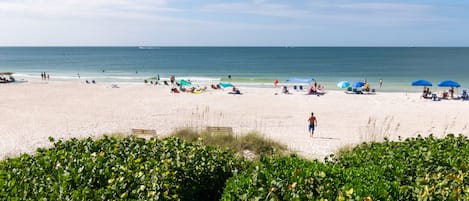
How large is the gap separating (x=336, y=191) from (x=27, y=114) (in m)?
22.3

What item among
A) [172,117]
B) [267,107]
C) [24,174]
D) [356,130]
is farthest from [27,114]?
[24,174]

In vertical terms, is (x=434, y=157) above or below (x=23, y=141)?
above

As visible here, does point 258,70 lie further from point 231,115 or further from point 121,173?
point 121,173

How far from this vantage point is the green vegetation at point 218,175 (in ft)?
13.2

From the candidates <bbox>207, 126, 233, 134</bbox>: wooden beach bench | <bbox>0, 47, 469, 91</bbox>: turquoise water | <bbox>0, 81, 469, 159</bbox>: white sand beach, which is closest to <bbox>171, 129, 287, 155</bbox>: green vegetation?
<bbox>207, 126, 233, 134</bbox>: wooden beach bench

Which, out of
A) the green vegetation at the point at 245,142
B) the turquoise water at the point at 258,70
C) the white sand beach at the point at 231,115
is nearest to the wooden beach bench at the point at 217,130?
the green vegetation at the point at 245,142

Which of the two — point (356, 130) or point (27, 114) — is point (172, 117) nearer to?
point (27, 114)

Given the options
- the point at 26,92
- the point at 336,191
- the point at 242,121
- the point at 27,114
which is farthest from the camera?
the point at 26,92

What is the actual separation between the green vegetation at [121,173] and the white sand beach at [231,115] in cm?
759

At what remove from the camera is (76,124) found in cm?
2002

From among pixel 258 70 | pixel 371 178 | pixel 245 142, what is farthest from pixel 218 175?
pixel 258 70

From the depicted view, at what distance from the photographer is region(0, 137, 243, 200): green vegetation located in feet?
13.1

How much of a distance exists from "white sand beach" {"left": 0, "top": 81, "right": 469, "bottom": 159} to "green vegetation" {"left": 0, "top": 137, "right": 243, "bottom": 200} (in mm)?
7589

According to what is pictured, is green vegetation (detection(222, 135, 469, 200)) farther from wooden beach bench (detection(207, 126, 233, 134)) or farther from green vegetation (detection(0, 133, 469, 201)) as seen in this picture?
wooden beach bench (detection(207, 126, 233, 134))
